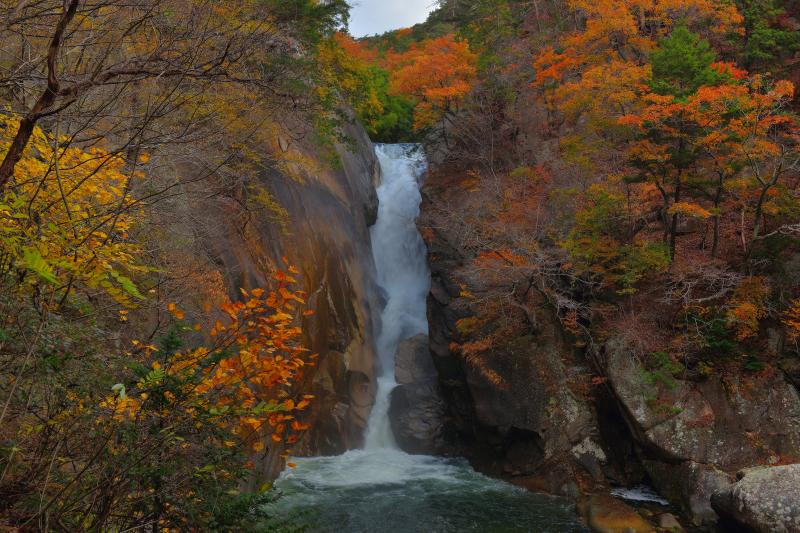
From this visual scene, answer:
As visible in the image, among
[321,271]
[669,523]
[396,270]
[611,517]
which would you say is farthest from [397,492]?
[396,270]

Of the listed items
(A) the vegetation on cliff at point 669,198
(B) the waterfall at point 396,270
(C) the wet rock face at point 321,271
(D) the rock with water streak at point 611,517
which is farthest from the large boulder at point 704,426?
(C) the wet rock face at point 321,271

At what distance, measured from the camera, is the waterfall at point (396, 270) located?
1719 centimetres

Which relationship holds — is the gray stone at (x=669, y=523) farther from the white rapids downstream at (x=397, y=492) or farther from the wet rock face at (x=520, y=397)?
the wet rock face at (x=520, y=397)

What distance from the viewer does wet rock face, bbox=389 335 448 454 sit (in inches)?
634

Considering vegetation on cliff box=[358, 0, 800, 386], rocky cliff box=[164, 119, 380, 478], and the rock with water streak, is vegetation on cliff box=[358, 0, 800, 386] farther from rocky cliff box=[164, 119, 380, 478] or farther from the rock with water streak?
rocky cliff box=[164, 119, 380, 478]

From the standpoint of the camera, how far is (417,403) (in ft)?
55.7

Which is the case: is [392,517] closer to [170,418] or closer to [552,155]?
[170,418]

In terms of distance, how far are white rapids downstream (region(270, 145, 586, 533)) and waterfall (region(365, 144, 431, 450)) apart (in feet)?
0.14

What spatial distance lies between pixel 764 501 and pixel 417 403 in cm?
988

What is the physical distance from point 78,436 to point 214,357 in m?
0.98

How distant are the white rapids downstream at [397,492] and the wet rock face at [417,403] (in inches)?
12.8

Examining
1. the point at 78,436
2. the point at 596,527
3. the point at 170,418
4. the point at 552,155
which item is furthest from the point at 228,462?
the point at 552,155

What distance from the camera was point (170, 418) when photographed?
327 centimetres

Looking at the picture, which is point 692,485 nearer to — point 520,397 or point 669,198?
point 520,397
